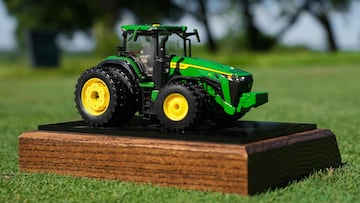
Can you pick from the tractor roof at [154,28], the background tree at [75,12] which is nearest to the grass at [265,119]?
the tractor roof at [154,28]

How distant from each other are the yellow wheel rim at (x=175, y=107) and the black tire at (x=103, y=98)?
1.30 ft

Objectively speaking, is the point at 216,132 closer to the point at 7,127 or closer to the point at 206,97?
the point at 206,97

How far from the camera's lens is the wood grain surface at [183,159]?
4234 millimetres

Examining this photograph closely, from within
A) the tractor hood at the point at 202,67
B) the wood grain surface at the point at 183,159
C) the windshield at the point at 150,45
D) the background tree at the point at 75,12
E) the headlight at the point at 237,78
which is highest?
the background tree at the point at 75,12

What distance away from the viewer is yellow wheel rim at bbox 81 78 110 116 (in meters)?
5.05

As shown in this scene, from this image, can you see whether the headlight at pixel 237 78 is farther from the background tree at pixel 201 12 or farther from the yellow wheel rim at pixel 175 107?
the background tree at pixel 201 12

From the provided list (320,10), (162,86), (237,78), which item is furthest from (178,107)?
(320,10)

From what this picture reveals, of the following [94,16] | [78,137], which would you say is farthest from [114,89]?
[94,16]

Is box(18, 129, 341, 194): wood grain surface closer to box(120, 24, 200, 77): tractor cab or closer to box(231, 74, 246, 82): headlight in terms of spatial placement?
box(231, 74, 246, 82): headlight

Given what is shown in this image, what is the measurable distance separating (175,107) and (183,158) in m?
0.51

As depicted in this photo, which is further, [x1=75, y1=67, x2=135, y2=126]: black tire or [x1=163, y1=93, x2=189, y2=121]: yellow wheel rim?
[x1=75, y1=67, x2=135, y2=126]: black tire

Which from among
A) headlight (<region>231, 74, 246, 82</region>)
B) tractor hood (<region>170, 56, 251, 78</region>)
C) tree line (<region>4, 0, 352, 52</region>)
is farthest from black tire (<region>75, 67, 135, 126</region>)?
tree line (<region>4, 0, 352, 52</region>)

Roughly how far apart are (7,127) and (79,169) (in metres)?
4.28

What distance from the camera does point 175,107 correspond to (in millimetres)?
4746
